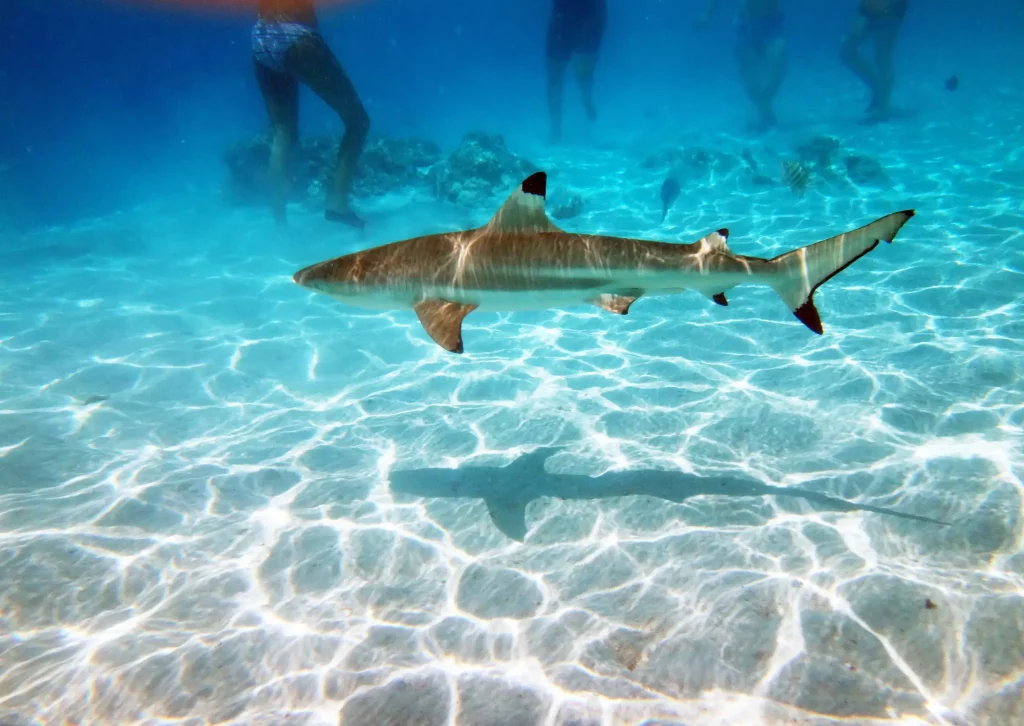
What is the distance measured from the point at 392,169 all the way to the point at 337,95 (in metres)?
8.50

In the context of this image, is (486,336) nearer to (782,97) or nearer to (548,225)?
(548,225)

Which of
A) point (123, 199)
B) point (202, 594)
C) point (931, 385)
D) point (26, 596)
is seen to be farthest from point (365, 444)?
point (123, 199)

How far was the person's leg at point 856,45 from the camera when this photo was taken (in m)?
24.5

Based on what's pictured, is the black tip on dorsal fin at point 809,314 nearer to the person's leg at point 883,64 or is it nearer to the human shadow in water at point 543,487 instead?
the human shadow in water at point 543,487

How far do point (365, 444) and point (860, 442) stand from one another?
6.07m

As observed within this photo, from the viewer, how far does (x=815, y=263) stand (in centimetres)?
405

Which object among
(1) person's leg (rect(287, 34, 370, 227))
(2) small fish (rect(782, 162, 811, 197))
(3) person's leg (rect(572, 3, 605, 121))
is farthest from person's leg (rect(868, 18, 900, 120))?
(1) person's leg (rect(287, 34, 370, 227))

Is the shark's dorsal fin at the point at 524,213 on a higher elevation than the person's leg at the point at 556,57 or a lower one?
lower

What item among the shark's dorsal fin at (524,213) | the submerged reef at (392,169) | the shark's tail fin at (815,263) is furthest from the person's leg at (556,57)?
the shark's tail fin at (815,263)

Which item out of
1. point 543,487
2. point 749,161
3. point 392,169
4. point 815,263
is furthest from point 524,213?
point 392,169

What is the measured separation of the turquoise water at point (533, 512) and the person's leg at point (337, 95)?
223 inches

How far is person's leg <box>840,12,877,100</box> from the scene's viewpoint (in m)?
24.5

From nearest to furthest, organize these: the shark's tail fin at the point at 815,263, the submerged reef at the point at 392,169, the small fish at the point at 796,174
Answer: the shark's tail fin at the point at 815,263, the small fish at the point at 796,174, the submerged reef at the point at 392,169

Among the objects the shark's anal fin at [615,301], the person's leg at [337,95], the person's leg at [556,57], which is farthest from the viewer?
the person's leg at [556,57]
